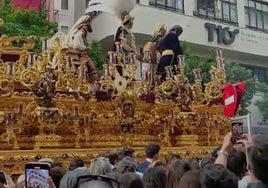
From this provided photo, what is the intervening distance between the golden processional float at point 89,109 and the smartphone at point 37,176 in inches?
200

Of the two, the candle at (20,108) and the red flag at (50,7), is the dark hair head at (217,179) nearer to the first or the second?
the candle at (20,108)

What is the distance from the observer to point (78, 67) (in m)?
9.86

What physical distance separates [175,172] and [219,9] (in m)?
24.9

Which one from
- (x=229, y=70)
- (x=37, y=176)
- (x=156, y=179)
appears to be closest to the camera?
(x=37, y=176)

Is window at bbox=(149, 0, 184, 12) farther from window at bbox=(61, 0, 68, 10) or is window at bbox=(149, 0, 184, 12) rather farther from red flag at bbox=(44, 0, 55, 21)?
red flag at bbox=(44, 0, 55, 21)

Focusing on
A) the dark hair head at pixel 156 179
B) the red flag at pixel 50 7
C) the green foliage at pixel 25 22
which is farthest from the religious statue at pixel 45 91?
the red flag at pixel 50 7

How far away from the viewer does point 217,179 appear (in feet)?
9.01

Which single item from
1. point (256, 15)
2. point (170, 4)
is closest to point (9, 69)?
point (170, 4)

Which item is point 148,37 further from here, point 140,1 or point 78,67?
point 78,67

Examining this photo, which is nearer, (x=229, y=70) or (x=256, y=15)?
(x=229, y=70)

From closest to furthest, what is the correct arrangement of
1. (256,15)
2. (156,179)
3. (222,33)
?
(156,179) < (222,33) < (256,15)

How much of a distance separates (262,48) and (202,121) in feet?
60.8

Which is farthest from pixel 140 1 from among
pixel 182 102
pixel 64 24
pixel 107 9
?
pixel 182 102

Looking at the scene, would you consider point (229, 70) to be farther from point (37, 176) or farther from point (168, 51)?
point (37, 176)
